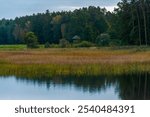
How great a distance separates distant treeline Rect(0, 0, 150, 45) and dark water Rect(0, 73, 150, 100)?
32.2 meters

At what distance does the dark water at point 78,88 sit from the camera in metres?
18.0

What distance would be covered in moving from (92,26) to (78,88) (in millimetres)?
57258

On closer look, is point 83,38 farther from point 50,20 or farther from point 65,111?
point 65,111

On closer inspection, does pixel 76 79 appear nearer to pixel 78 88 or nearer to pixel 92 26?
pixel 78 88

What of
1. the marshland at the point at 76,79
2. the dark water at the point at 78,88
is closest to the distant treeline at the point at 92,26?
the marshland at the point at 76,79

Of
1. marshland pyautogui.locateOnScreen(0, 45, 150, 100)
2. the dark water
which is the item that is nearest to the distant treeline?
marshland pyautogui.locateOnScreen(0, 45, 150, 100)

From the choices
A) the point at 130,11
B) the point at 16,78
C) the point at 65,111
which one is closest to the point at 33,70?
the point at 16,78

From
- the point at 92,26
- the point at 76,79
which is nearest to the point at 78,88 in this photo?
the point at 76,79

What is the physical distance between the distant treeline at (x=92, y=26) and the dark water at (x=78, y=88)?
106 feet

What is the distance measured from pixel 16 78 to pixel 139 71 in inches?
265

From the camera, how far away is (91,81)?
2198 cm

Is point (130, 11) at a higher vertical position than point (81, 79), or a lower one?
higher

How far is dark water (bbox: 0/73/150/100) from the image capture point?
18.0 metres

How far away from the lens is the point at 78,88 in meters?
20.3
